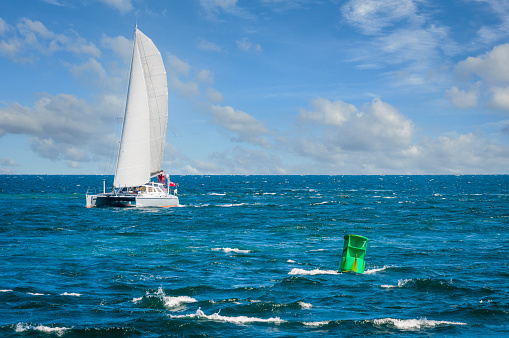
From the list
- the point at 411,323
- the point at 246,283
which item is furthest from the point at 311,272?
the point at 411,323

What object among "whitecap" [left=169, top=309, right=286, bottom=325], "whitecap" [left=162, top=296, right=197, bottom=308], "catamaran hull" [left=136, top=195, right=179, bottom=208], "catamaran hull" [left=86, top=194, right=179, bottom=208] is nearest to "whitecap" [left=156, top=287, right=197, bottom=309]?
"whitecap" [left=162, top=296, right=197, bottom=308]

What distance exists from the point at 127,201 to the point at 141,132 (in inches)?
431

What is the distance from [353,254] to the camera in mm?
27406

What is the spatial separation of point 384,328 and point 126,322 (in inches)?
390

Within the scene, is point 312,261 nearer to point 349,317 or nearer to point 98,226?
point 349,317

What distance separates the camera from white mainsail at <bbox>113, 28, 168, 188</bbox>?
72062 millimetres

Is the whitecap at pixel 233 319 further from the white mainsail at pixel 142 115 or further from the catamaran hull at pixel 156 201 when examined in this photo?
the white mainsail at pixel 142 115

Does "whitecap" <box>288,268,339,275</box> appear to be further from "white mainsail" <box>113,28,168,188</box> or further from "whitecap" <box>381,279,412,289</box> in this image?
"white mainsail" <box>113,28,168,188</box>

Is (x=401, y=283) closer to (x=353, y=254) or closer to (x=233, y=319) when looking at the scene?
(x=353, y=254)

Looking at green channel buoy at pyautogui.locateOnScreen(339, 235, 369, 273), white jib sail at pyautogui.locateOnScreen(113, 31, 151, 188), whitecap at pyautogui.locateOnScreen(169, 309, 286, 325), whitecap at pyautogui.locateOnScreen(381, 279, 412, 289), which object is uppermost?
white jib sail at pyautogui.locateOnScreen(113, 31, 151, 188)

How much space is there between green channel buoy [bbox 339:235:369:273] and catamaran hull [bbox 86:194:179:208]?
46.7 metres

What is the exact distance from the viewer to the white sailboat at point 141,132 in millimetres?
71438

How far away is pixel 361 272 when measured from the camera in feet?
91.0

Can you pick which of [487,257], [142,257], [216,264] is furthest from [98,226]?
[487,257]
